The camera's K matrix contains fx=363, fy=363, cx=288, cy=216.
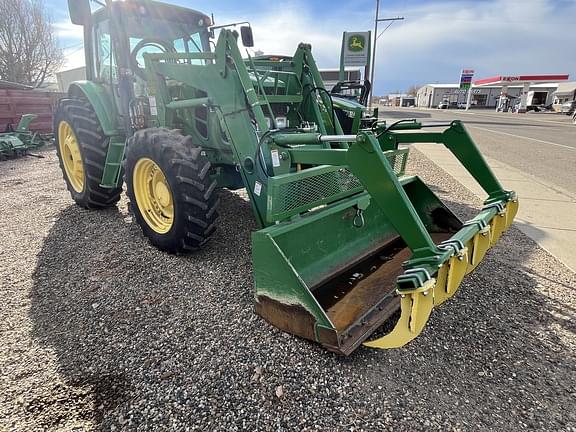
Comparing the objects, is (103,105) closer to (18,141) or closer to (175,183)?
(175,183)

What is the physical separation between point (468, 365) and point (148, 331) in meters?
2.22

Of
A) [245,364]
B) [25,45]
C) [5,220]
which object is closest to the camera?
[245,364]

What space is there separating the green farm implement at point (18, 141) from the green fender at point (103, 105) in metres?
6.85

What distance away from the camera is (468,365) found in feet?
7.71

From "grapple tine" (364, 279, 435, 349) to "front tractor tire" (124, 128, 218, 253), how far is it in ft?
6.63

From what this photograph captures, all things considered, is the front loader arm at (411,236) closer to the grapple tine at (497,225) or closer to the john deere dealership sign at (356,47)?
the grapple tine at (497,225)

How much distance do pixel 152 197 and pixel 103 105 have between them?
1.70 meters

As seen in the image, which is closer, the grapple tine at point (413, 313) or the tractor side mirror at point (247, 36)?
the grapple tine at point (413, 313)

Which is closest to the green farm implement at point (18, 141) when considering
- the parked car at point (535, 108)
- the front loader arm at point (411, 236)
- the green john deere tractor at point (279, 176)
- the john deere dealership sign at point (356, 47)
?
the green john deere tractor at point (279, 176)

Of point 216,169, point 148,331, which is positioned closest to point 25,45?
point 216,169

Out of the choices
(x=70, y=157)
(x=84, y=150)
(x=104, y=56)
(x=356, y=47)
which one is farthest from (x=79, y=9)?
(x=356, y=47)

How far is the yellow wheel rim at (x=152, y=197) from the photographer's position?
375cm

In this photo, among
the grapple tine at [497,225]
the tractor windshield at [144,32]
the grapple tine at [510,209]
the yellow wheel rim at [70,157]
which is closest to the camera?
the grapple tine at [497,225]

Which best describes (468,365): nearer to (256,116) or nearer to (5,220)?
(256,116)
